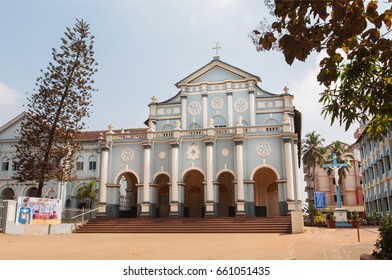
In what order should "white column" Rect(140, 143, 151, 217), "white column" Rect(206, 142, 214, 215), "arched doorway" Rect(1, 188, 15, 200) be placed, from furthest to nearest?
"arched doorway" Rect(1, 188, 15, 200) < "white column" Rect(140, 143, 151, 217) < "white column" Rect(206, 142, 214, 215)

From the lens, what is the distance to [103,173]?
27047 mm

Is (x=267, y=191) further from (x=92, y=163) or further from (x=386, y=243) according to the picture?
(x=386, y=243)

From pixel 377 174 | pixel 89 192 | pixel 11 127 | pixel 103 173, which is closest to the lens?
pixel 103 173

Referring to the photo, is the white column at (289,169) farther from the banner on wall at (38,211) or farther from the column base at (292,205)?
the banner on wall at (38,211)

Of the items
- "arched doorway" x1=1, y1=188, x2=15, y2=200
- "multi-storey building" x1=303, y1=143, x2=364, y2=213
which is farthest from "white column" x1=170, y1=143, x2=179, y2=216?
"multi-storey building" x1=303, y1=143, x2=364, y2=213

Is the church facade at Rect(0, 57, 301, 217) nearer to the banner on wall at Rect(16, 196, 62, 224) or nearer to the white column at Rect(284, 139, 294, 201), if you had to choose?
the white column at Rect(284, 139, 294, 201)

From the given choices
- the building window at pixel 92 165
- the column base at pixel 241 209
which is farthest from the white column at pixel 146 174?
the building window at pixel 92 165

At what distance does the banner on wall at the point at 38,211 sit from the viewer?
1925 centimetres

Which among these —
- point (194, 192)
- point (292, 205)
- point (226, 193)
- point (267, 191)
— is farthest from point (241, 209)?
point (194, 192)

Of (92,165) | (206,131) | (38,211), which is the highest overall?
(206,131)

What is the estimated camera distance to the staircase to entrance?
21156 millimetres

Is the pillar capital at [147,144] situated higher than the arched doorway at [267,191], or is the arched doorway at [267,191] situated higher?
the pillar capital at [147,144]

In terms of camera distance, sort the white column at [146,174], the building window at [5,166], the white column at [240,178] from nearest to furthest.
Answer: the white column at [240,178]
the white column at [146,174]
the building window at [5,166]

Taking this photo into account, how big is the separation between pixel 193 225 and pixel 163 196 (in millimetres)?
7348
